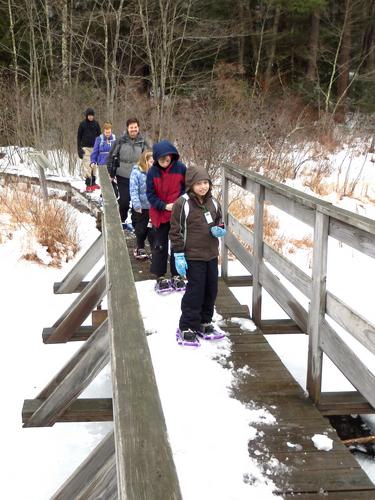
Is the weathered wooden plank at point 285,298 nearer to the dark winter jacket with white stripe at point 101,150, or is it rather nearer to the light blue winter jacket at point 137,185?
the light blue winter jacket at point 137,185

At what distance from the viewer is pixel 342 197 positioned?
1395cm

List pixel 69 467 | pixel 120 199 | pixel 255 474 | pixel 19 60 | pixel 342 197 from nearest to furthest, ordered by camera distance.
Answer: pixel 255 474 → pixel 69 467 → pixel 120 199 → pixel 342 197 → pixel 19 60

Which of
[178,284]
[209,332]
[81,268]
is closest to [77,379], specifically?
[209,332]

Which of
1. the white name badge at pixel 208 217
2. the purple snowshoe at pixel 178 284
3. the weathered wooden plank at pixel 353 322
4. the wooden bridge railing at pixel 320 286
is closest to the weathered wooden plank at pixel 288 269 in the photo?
the wooden bridge railing at pixel 320 286

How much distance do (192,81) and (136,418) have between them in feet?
55.2

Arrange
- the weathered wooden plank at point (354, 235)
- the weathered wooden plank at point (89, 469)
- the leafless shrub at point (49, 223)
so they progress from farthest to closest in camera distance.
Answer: the leafless shrub at point (49, 223)
the weathered wooden plank at point (354, 235)
the weathered wooden plank at point (89, 469)

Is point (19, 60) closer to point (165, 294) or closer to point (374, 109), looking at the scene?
point (374, 109)

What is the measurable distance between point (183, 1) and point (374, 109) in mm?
12896

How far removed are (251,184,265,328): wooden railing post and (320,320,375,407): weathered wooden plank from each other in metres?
1.46

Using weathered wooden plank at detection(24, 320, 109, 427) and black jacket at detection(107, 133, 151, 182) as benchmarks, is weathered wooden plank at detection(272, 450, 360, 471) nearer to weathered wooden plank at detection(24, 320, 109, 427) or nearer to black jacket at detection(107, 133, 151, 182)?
weathered wooden plank at detection(24, 320, 109, 427)

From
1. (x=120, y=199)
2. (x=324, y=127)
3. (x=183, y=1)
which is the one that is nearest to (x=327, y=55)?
(x=324, y=127)

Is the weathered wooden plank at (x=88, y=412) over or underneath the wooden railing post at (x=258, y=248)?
underneath

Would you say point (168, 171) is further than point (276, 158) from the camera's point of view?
No

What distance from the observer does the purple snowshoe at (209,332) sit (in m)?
4.47
